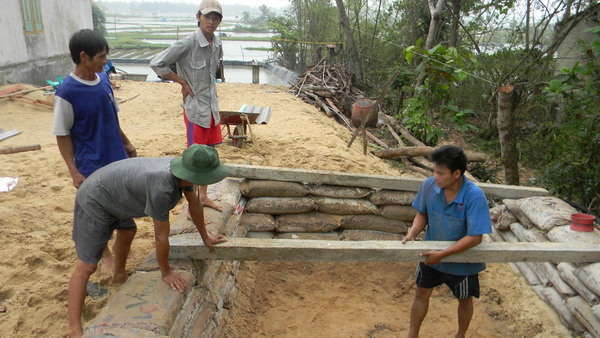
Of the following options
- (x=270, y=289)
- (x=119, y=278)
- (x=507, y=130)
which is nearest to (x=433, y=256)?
(x=270, y=289)

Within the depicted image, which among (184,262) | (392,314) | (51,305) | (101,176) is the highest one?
(101,176)

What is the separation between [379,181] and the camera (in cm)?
405

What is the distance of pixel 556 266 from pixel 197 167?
2759mm

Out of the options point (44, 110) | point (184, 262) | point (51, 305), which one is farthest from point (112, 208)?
point (44, 110)

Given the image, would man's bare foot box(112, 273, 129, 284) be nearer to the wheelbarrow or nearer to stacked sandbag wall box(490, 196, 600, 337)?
stacked sandbag wall box(490, 196, 600, 337)

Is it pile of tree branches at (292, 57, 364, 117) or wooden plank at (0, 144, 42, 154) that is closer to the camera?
wooden plank at (0, 144, 42, 154)

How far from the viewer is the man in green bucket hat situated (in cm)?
216

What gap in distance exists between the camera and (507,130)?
208 inches

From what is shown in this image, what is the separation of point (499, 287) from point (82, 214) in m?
3.20

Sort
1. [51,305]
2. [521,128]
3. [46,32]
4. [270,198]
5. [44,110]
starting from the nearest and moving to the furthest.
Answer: [51,305]
[270,198]
[44,110]
[521,128]
[46,32]

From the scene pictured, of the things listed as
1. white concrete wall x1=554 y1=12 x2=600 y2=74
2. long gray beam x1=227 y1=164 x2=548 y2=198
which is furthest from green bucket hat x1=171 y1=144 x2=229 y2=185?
white concrete wall x1=554 y1=12 x2=600 y2=74

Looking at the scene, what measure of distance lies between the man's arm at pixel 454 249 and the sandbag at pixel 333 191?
1493 mm

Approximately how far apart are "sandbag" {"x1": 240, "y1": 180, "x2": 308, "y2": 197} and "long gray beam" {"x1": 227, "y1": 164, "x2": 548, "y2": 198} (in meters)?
0.05

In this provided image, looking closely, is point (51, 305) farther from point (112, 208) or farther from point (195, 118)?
point (195, 118)
